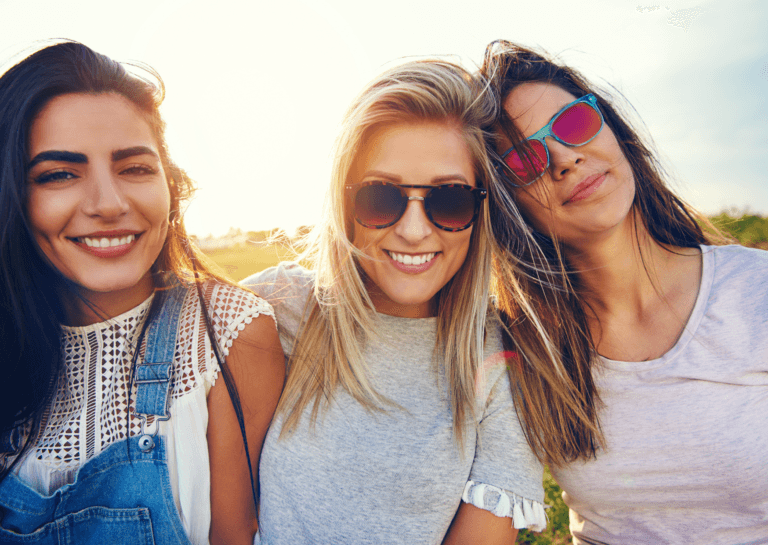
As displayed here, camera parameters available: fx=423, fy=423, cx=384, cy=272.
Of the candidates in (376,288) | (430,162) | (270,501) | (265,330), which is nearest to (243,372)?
(265,330)

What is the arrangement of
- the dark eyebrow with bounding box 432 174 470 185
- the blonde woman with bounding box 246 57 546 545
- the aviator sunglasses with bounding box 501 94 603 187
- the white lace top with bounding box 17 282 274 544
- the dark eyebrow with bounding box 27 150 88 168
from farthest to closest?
the aviator sunglasses with bounding box 501 94 603 187
the dark eyebrow with bounding box 432 174 470 185
the blonde woman with bounding box 246 57 546 545
the white lace top with bounding box 17 282 274 544
the dark eyebrow with bounding box 27 150 88 168

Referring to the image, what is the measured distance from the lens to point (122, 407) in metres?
1.80

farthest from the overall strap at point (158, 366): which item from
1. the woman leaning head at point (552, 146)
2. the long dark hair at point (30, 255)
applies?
the woman leaning head at point (552, 146)

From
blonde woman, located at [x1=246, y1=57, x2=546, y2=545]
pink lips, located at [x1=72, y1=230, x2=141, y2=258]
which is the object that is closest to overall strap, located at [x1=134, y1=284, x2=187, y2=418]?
pink lips, located at [x1=72, y1=230, x2=141, y2=258]

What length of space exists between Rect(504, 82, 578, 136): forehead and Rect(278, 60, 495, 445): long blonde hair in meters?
0.12

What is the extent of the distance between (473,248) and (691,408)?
1.23 metres

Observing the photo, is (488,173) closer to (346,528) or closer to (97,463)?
(346,528)

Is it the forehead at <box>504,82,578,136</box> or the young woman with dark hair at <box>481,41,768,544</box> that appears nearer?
the young woman with dark hair at <box>481,41,768,544</box>

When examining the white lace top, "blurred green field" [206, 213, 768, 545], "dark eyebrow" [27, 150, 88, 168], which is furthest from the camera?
"blurred green field" [206, 213, 768, 545]

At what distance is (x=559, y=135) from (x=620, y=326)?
1.02 m

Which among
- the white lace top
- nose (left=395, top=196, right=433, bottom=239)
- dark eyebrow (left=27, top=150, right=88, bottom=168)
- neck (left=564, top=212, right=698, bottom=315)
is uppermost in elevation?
dark eyebrow (left=27, top=150, right=88, bottom=168)

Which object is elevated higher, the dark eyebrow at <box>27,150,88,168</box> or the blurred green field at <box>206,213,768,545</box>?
the dark eyebrow at <box>27,150,88,168</box>

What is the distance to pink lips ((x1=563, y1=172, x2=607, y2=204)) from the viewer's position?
2.02m

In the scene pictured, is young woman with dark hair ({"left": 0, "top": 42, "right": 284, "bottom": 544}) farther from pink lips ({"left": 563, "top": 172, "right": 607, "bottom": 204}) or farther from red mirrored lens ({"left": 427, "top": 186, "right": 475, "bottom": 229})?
pink lips ({"left": 563, "top": 172, "right": 607, "bottom": 204})
